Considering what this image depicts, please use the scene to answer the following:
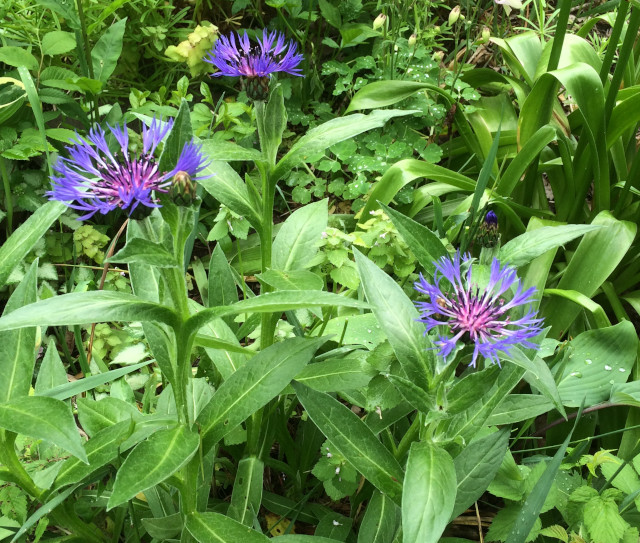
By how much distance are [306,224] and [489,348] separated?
702 mm

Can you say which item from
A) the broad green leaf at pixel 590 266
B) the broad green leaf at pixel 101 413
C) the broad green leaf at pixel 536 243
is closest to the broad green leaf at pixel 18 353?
the broad green leaf at pixel 101 413

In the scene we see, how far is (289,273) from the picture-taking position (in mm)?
1301

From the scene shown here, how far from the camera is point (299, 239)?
1478 mm

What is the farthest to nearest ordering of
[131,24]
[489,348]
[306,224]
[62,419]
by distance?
1. [131,24]
2. [306,224]
3. [62,419]
4. [489,348]

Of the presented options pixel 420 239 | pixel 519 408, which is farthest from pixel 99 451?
pixel 519 408

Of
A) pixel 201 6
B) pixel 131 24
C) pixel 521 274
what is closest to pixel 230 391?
pixel 521 274

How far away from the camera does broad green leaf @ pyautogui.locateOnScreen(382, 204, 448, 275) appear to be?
1135mm

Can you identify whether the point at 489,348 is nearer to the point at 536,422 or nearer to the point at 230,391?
the point at 230,391

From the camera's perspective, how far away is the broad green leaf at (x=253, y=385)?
44.4 inches

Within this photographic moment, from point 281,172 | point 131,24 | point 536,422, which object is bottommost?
point 536,422

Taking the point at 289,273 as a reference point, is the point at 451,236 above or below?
below

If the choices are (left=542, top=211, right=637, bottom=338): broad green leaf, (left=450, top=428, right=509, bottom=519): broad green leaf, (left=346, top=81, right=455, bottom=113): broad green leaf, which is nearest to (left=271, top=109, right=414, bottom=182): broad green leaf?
(left=450, top=428, right=509, bottom=519): broad green leaf

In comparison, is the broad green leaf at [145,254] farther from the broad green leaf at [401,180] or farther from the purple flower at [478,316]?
the broad green leaf at [401,180]

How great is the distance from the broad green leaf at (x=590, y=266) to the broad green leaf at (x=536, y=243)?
829 mm
